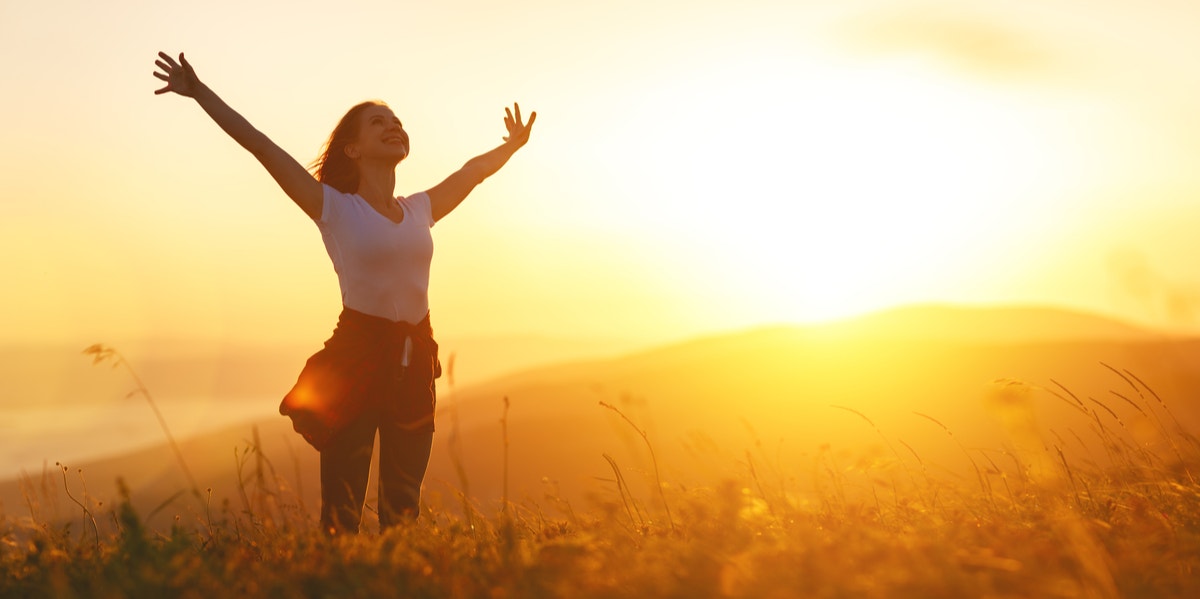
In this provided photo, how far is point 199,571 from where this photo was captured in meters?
3.75

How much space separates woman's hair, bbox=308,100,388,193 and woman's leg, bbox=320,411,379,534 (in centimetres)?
138

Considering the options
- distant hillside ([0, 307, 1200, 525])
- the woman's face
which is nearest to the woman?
the woman's face

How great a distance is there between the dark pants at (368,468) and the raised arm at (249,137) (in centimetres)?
117

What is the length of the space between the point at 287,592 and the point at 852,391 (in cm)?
4325

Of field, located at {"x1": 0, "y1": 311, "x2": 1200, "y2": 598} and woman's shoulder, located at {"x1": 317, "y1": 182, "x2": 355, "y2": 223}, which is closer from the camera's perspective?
field, located at {"x1": 0, "y1": 311, "x2": 1200, "y2": 598}

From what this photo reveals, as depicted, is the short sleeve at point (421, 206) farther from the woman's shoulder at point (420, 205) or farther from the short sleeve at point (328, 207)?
the short sleeve at point (328, 207)

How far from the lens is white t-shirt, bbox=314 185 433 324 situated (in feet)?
17.2

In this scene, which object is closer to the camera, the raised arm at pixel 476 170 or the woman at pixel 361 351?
the woman at pixel 361 351

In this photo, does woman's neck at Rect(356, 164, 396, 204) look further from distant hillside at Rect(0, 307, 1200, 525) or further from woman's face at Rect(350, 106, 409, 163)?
distant hillside at Rect(0, 307, 1200, 525)

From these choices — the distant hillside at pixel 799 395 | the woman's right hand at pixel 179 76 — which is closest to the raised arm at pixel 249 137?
the woman's right hand at pixel 179 76

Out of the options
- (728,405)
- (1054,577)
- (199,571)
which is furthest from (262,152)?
(728,405)

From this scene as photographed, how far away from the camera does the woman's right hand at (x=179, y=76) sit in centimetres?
521

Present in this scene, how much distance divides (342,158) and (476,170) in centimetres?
88

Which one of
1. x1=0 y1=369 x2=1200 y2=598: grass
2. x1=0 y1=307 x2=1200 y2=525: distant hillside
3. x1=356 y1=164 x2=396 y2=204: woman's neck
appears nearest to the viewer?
x1=0 y1=369 x2=1200 y2=598: grass
